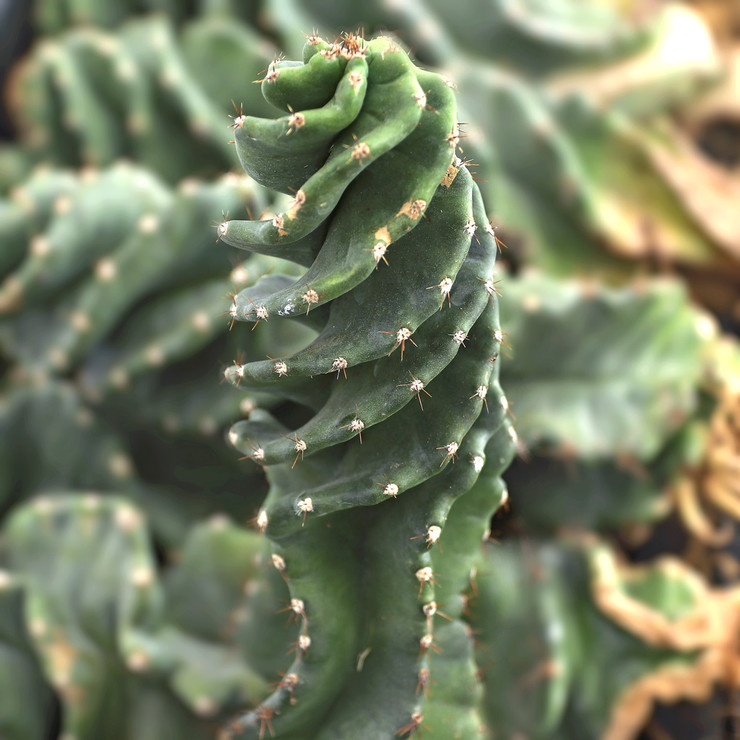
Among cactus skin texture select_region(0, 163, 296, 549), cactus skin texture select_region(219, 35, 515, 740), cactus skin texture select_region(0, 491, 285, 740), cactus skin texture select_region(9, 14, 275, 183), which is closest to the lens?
cactus skin texture select_region(219, 35, 515, 740)

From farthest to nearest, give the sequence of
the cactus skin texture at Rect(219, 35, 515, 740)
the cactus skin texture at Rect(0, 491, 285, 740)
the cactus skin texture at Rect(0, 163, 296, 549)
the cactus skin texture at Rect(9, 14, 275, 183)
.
→ the cactus skin texture at Rect(9, 14, 275, 183), the cactus skin texture at Rect(0, 163, 296, 549), the cactus skin texture at Rect(0, 491, 285, 740), the cactus skin texture at Rect(219, 35, 515, 740)

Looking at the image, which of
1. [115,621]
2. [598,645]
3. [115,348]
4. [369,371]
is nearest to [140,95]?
[115,348]

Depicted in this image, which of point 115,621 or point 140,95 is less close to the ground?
point 140,95

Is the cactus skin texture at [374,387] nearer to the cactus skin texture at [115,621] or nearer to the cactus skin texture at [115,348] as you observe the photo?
the cactus skin texture at [115,621]

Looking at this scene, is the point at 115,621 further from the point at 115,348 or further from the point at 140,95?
the point at 140,95

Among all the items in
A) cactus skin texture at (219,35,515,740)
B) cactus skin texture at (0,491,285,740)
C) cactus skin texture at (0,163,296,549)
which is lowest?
cactus skin texture at (0,491,285,740)

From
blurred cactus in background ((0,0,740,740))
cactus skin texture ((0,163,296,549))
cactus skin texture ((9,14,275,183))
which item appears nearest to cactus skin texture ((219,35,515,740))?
blurred cactus in background ((0,0,740,740))

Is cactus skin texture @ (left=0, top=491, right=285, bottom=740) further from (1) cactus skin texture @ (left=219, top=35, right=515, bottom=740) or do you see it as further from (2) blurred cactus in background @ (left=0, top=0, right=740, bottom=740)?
(1) cactus skin texture @ (left=219, top=35, right=515, bottom=740)

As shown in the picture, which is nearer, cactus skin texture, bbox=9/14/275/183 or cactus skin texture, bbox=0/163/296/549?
cactus skin texture, bbox=0/163/296/549
